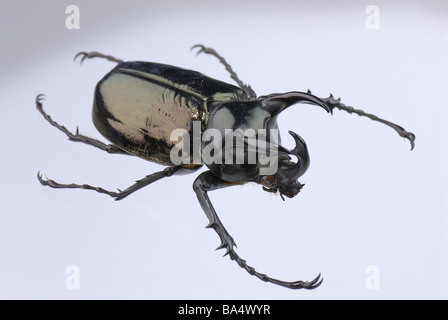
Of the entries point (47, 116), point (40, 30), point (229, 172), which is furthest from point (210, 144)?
point (40, 30)

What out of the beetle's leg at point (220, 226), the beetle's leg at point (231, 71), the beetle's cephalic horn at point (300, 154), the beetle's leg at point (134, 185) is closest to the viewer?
the beetle's leg at point (220, 226)

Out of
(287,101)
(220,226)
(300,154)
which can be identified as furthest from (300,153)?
(220,226)

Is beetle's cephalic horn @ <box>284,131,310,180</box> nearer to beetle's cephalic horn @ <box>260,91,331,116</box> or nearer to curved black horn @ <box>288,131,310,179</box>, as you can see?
→ curved black horn @ <box>288,131,310,179</box>

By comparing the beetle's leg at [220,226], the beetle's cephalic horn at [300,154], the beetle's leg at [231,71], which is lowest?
the beetle's leg at [220,226]

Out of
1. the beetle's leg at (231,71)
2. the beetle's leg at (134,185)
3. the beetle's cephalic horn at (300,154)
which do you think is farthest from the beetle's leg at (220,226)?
the beetle's leg at (231,71)

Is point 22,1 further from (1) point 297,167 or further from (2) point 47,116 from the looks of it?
(1) point 297,167

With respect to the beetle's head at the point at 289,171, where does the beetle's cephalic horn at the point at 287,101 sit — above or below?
above

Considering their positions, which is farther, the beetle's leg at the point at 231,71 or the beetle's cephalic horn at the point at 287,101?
the beetle's leg at the point at 231,71

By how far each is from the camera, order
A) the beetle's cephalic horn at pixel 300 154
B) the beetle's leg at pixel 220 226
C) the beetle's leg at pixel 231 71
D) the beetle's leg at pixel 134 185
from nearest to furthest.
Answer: the beetle's leg at pixel 220 226
the beetle's cephalic horn at pixel 300 154
the beetle's leg at pixel 134 185
the beetle's leg at pixel 231 71

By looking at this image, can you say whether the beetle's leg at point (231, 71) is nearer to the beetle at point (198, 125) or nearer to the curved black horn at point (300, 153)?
the beetle at point (198, 125)
